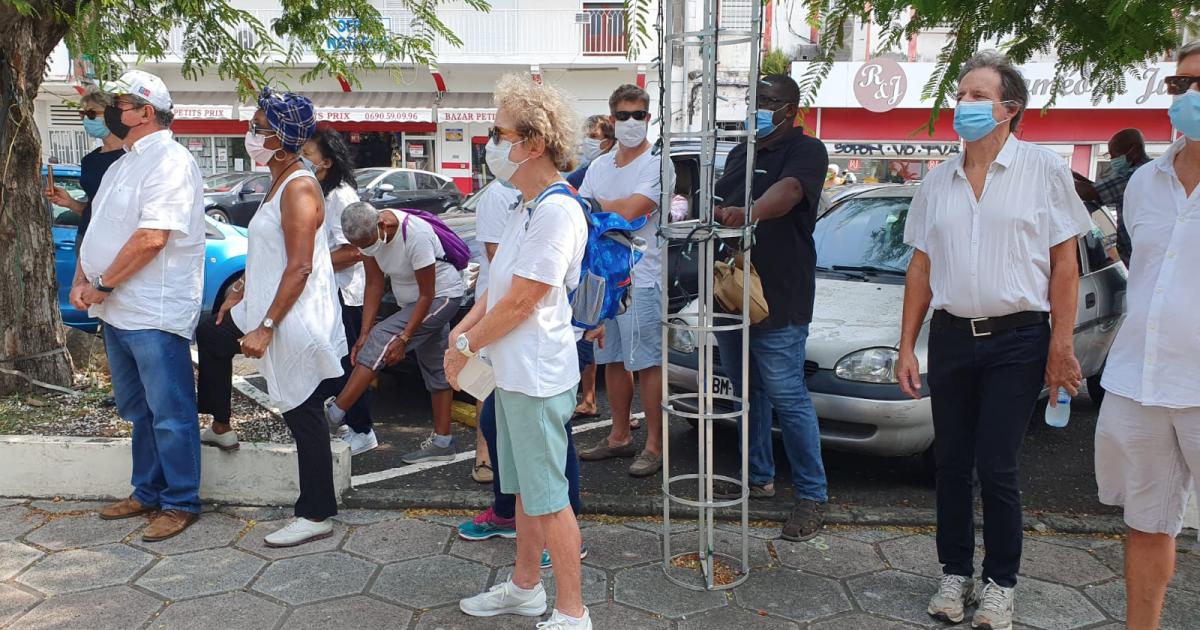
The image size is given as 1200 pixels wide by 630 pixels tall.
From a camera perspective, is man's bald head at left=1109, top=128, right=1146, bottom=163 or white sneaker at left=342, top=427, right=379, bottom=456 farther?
man's bald head at left=1109, top=128, right=1146, bottom=163

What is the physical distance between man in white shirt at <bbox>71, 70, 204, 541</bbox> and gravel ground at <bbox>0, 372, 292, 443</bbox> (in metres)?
0.64

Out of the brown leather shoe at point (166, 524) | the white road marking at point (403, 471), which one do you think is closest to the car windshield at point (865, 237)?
the white road marking at point (403, 471)

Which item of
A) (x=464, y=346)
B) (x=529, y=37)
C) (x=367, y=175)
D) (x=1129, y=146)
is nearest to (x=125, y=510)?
(x=464, y=346)

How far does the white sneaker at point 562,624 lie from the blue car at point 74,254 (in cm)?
585

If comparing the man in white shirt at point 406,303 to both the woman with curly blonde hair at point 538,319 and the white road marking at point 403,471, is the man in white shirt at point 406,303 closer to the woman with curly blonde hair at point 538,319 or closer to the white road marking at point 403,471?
the white road marking at point 403,471

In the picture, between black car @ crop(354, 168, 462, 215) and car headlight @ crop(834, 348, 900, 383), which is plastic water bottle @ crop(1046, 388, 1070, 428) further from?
black car @ crop(354, 168, 462, 215)

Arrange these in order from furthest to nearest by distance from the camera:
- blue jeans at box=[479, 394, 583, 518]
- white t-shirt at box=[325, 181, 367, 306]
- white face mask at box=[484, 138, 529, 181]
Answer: white t-shirt at box=[325, 181, 367, 306] < blue jeans at box=[479, 394, 583, 518] < white face mask at box=[484, 138, 529, 181]

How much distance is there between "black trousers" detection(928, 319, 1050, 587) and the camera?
315cm

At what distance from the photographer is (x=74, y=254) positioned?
7.83m

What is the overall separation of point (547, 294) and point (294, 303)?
1.41 metres

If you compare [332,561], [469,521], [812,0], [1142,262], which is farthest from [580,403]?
[1142,262]

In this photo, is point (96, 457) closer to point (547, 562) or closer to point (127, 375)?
point (127, 375)

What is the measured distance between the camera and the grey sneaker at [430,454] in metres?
5.08

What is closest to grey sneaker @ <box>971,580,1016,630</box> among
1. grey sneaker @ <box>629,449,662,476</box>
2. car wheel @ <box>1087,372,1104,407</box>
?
grey sneaker @ <box>629,449,662,476</box>
